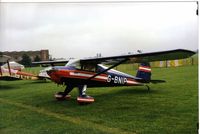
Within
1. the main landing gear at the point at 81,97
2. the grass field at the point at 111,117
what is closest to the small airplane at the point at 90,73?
the main landing gear at the point at 81,97

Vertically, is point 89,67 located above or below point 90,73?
above

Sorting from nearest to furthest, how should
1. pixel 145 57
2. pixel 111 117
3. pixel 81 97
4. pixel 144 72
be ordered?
pixel 111 117, pixel 145 57, pixel 81 97, pixel 144 72

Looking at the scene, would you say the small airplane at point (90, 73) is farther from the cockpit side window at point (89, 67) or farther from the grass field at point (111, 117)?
the grass field at point (111, 117)

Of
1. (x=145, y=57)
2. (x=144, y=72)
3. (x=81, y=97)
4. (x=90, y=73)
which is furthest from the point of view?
(x=144, y=72)

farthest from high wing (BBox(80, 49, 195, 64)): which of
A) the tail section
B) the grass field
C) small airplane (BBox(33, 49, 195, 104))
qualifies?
the tail section

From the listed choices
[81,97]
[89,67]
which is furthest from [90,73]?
[81,97]

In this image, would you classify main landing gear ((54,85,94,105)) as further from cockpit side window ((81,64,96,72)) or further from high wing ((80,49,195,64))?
high wing ((80,49,195,64))

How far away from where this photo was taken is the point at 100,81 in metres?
8.82

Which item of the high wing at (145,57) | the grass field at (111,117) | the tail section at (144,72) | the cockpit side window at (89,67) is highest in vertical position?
the high wing at (145,57)

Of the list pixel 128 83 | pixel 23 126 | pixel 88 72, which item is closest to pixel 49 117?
pixel 23 126

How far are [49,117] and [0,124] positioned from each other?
1.05 metres

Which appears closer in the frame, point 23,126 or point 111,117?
point 23,126

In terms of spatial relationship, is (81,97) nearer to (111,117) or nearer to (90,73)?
(90,73)

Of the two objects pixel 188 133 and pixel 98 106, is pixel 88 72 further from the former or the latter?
pixel 188 133
